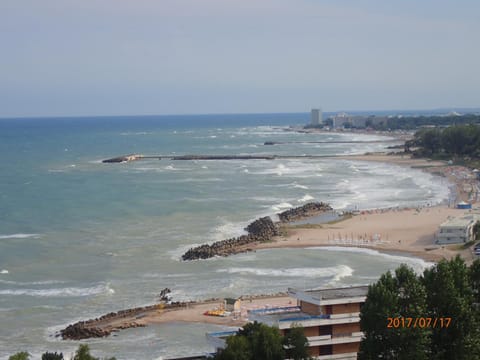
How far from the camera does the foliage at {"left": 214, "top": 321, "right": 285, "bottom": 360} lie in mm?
23641

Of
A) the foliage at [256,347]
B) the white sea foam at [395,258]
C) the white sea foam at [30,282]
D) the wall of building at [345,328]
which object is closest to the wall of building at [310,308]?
the wall of building at [345,328]

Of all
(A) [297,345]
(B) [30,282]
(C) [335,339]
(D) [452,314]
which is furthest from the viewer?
(B) [30,282]

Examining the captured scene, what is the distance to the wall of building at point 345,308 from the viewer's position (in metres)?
26.2

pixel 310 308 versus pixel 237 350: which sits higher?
pixel 310 308

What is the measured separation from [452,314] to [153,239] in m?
35.1

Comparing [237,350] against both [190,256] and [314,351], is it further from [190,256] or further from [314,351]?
[190,256]

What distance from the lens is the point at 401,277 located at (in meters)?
25.6

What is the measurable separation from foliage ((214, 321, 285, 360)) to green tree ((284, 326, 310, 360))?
0.37 metres

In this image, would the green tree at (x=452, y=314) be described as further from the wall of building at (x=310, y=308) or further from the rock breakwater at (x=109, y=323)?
the rock breakwater at (x=109, y=323)

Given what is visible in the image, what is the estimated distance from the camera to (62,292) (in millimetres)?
43344

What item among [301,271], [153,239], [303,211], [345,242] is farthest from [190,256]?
[303,211]

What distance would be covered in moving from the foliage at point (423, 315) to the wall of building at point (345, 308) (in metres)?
1.46

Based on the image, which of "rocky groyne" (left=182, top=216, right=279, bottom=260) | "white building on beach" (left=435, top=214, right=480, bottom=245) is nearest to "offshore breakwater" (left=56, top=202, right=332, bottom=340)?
"rocky groyne" (left=182, top=216, right=279, bottom=260)

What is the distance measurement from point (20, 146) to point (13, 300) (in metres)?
142
